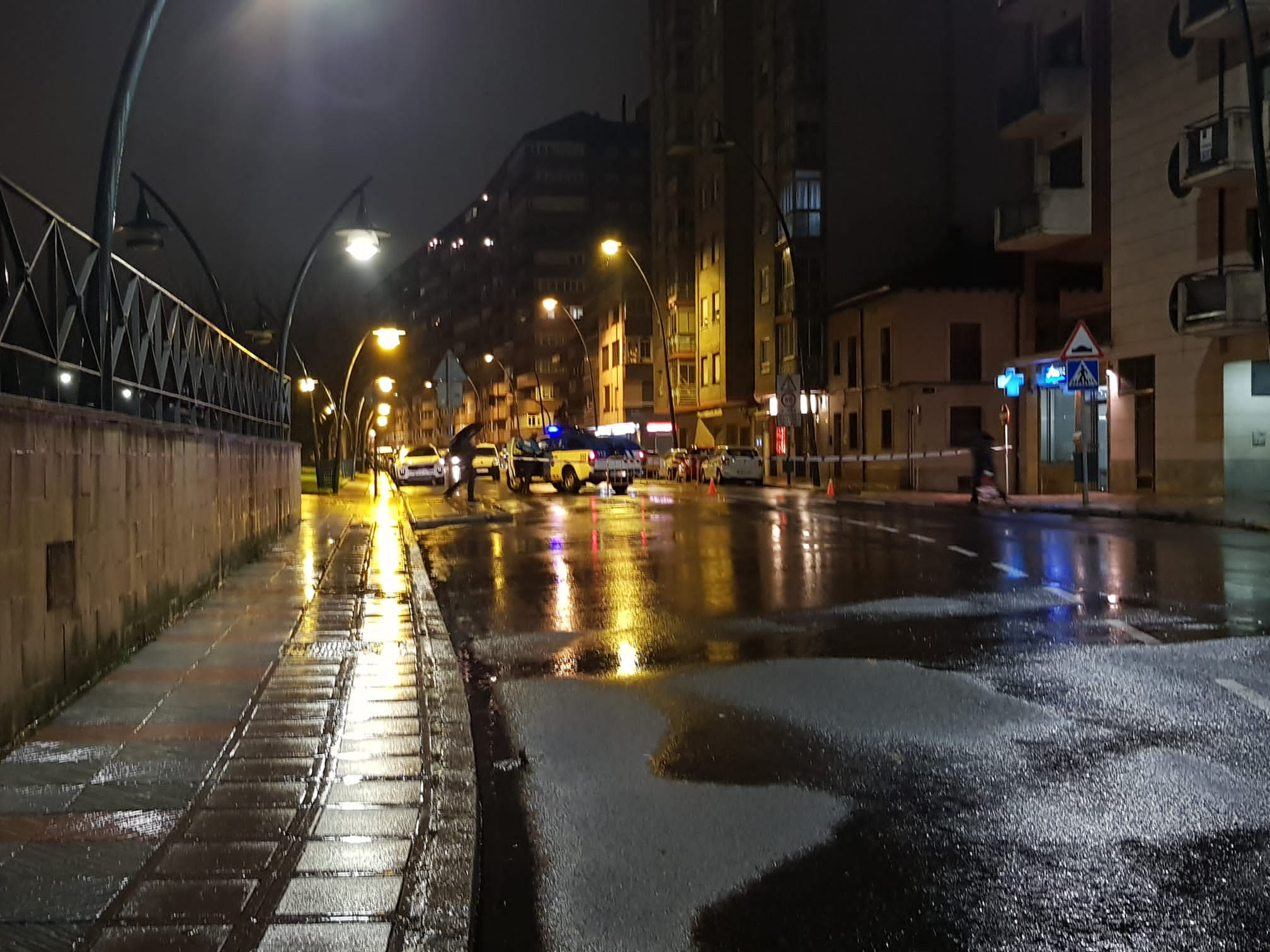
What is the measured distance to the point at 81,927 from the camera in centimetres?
421

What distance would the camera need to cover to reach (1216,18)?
88.3 ft

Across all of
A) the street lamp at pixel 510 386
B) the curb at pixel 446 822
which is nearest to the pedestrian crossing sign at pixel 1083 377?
the curb at pixel 446 822

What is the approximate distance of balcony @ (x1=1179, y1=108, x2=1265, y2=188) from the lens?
27.0 m

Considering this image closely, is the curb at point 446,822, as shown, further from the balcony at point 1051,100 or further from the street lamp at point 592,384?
the street lamp at point 592,384

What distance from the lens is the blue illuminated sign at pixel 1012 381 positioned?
3719 centimetres

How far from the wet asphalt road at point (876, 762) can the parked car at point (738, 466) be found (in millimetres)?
34212

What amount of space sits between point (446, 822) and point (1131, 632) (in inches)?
255

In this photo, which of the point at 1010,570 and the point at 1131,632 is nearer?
the point at 1131,632

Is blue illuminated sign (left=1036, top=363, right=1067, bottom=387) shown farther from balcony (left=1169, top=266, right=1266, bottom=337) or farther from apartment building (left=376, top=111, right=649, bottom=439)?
apartment building (left=376, top=111, right=649, bottom=439)

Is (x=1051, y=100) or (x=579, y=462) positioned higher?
(x=1051, y=100)

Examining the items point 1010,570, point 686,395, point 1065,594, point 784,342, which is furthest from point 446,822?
point 686,395

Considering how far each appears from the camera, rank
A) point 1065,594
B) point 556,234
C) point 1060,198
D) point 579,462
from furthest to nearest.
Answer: point 556,234
point 579,462
point 1060,198
point 1065,594

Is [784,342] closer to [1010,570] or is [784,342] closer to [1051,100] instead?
[1051,100]

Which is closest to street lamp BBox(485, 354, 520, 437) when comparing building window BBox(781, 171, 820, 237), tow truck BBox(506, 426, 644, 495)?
building window BBox(781, 171, 820, 237)
